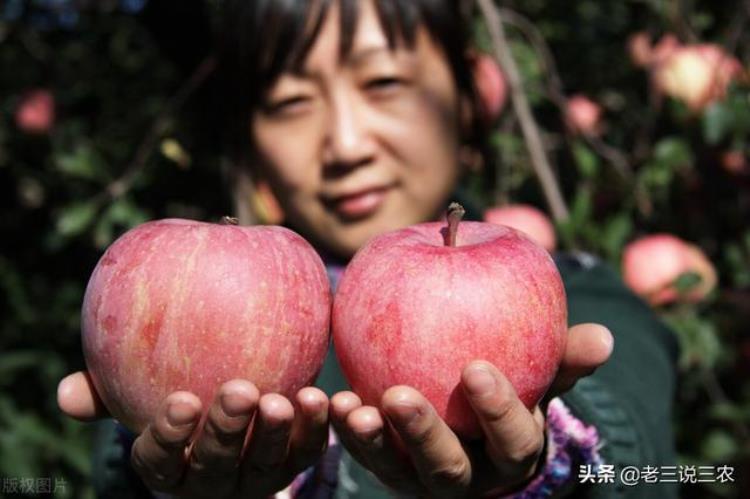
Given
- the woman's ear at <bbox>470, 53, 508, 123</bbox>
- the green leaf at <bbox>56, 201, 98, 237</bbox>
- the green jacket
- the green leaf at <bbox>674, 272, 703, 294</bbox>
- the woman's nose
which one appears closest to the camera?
the green jacket

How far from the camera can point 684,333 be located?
56.0 inches

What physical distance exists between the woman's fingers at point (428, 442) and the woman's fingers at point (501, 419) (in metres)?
0.03

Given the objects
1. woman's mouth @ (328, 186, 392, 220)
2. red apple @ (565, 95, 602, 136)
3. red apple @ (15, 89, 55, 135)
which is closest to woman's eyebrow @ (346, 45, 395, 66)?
woman's mouth @ (328, 186, 392, 220)

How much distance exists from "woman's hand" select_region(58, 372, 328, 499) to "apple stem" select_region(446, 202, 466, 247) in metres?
0.17

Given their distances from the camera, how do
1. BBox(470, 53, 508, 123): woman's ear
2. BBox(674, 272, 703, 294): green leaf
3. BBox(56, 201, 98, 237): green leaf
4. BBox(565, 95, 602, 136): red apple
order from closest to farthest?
1. BBox(674, 272, 703, 294): green leaf
2. BBox(56, 201, 98, 237): green leaf
3. BBox(470, 53, 508, 123): woman's ear
4. BBox(565, 95, 602, 136): red apple

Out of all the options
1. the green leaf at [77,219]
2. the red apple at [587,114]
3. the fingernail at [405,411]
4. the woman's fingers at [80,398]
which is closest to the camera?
the fingernail at [405,411]

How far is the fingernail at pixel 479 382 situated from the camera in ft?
2.03

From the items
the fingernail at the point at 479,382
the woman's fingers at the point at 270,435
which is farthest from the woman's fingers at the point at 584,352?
the woman's fingers at the point at 270,435

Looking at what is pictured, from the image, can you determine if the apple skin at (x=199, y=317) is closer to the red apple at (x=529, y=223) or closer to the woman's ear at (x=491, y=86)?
the red apple at (x=529, y=223)

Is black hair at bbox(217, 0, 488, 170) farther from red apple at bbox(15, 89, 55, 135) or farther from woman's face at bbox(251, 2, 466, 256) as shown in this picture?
red apple at bbox(15, 89, 55, 135)

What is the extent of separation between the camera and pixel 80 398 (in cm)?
76

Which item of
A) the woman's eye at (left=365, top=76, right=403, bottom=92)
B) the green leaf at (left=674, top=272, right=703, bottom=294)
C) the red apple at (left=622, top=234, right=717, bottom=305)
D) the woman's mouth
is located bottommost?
the red apple at (left=622, top=234, right=717, bottom=305)

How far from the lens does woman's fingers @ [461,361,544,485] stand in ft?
2.05

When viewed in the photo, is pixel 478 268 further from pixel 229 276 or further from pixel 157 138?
pixel 157 138
